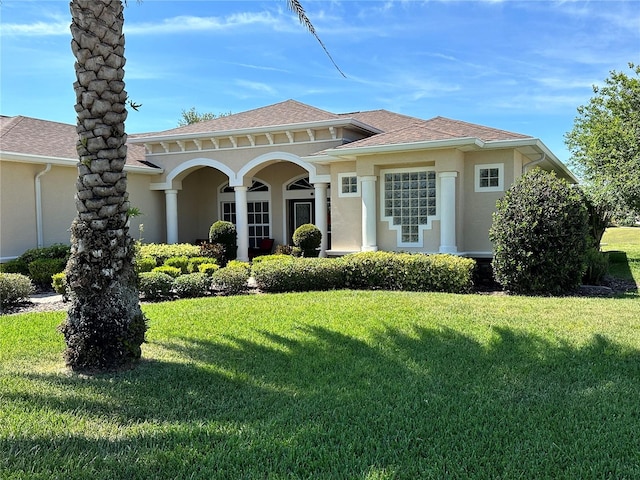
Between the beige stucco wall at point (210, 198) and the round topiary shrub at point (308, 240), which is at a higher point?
the beige stucco wall at point (210, 198)

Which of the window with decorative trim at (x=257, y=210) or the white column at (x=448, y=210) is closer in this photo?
the white column at (x=448, y=210)

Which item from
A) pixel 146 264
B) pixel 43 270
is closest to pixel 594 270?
pixel 146 264

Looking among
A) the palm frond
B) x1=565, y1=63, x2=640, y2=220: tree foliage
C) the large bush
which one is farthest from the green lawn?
x1=565, y1=63, x2=640, y2=220: tree foliage

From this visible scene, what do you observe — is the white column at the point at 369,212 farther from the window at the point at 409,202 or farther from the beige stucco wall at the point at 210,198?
the beige stucco wall at the point at 210,198

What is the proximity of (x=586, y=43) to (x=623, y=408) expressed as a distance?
13.1 metres

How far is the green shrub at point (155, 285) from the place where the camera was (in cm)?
1101

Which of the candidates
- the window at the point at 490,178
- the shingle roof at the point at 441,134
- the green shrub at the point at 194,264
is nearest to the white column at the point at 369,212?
the shingle roof at the point at 441,134

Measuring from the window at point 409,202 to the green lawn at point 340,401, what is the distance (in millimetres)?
5689

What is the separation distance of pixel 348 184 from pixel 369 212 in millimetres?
1502

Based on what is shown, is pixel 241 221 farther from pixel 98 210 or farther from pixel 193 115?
pixel 193 115

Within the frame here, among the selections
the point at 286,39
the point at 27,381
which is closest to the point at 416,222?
the point at 286,39

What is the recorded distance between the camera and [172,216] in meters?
18.5

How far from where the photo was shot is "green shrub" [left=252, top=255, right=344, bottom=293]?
38.3 ft

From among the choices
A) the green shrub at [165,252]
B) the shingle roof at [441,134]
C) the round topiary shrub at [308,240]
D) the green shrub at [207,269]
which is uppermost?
the shingle roof at [441,134]
